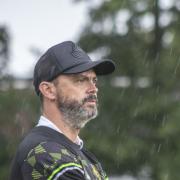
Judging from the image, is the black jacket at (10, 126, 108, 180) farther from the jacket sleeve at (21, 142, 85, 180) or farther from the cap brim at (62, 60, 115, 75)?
the cap brim at (62, 60, 115, 75)

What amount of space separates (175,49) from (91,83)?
12.8 m

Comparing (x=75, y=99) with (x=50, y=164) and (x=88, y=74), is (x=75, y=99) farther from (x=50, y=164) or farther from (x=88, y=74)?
(x=50, y=164)

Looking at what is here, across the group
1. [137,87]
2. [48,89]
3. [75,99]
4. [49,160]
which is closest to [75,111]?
[75,99]

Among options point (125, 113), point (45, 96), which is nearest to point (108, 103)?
point (125, 113)

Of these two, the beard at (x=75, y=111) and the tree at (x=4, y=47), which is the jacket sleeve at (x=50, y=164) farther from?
the tree at (x=4, y=47)

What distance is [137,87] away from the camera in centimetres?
Result: 1755

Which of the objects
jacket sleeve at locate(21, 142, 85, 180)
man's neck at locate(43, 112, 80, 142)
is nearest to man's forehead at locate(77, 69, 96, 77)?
man's neck at locate(43, 112, 80, 142)

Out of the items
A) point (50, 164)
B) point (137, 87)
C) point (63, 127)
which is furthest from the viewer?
point (137, 87)

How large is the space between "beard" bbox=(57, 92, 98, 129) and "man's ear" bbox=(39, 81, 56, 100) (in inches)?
1.7

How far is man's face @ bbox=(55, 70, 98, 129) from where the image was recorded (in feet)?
12.3

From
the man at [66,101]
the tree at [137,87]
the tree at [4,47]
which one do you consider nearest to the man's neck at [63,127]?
the man at [66,101]

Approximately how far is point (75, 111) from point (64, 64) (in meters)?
0.22

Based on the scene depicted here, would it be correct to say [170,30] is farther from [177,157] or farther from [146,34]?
[177,157]

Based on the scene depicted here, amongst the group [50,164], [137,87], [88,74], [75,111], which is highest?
[88,74]
